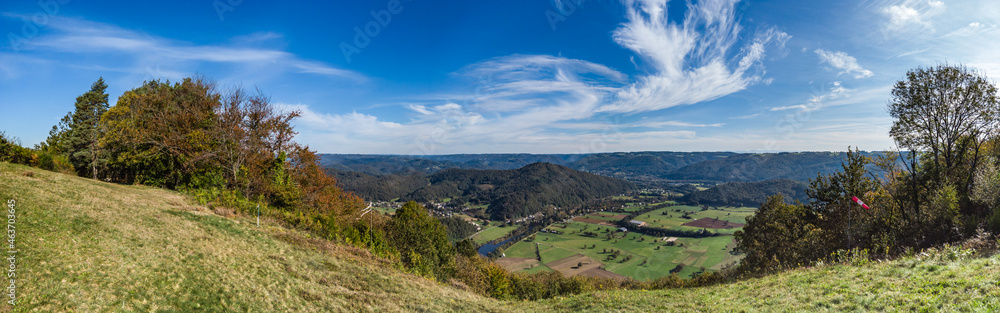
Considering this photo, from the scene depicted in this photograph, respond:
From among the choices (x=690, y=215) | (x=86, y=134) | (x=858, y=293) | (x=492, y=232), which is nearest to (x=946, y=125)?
(x=858, y=293)

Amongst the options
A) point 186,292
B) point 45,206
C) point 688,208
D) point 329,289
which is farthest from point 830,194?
point 688,208

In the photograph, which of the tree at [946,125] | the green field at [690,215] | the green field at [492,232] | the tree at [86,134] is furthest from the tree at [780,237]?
the green field at [690,215]

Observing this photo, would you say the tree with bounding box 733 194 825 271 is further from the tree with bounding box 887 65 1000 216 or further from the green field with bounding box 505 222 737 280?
the green field with bounding box 505 222 737 280

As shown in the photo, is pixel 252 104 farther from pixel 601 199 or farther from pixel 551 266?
pixel 601 199

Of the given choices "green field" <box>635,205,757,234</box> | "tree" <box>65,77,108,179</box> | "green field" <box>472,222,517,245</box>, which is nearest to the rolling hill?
"tree" <box>65,77,108,179</box>

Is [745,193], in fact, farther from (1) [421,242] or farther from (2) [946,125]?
(1) [421,242]

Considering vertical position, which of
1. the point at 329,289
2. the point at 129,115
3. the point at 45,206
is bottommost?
the point at 329,289
